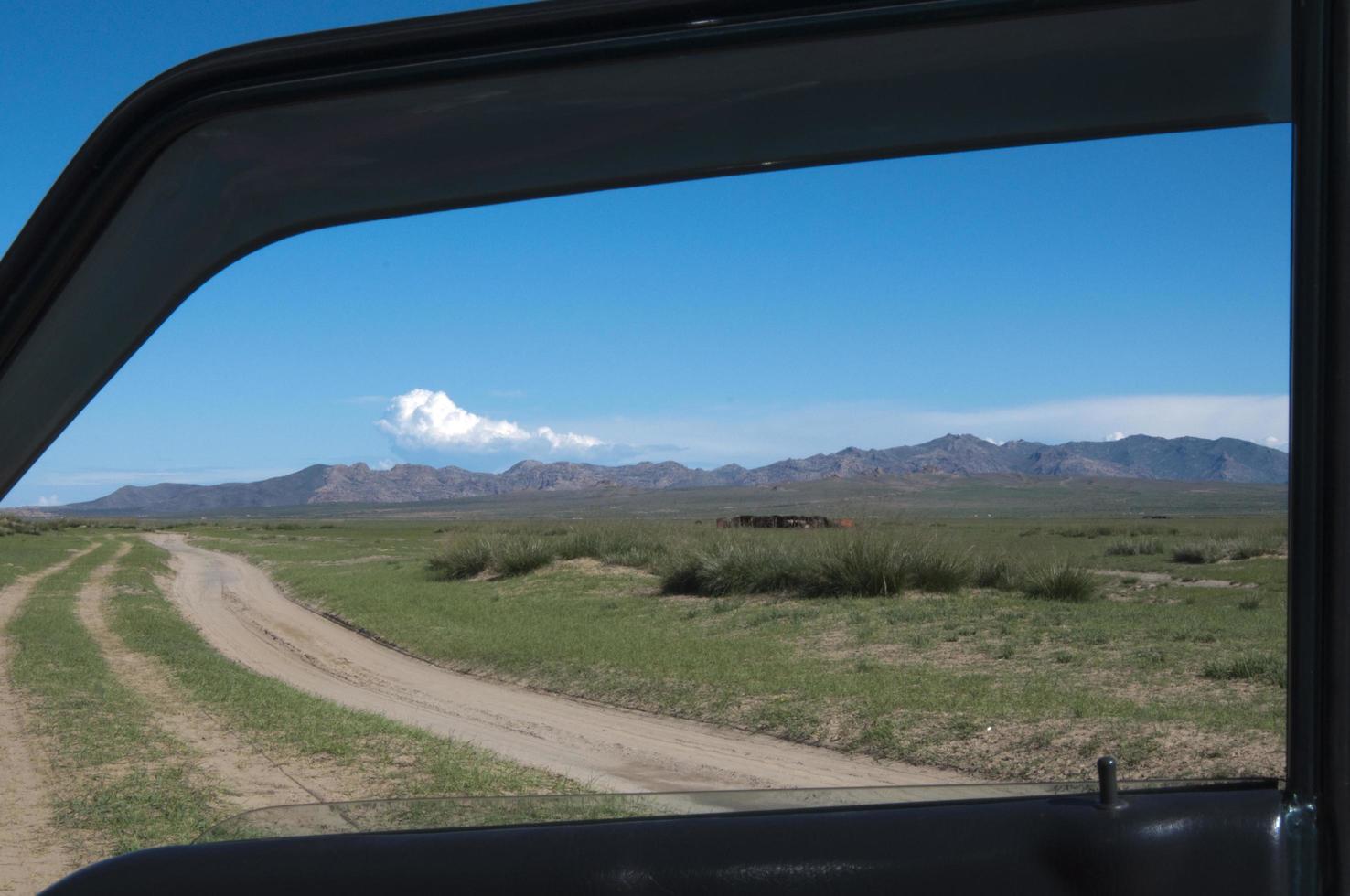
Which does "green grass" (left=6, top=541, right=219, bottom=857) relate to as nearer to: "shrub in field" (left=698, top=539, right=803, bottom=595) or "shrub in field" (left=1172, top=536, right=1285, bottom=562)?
"shrub in field" (left=1172, top=536, right=1285, bottom=562)

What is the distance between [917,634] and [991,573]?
4.86m

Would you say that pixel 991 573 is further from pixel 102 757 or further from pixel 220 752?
pixel 102 757

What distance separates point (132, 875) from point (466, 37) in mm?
1054

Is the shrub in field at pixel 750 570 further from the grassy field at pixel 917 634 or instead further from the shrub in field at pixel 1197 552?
the shrub in field at pixel 1197 552

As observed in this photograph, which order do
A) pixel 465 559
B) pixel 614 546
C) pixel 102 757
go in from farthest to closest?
pixel 465 559 < pixel 614 546 < pixel 102 757

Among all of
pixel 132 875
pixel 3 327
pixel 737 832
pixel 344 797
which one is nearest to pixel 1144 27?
pixel 737 832

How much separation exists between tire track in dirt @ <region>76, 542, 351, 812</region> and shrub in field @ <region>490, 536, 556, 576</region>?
12.5 meters

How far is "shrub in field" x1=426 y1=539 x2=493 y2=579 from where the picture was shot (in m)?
27.5

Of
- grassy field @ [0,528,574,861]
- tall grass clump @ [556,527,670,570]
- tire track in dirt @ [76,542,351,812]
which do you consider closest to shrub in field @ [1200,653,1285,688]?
grassy field @ [0,528,574,861]

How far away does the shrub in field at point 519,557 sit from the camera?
26.5m

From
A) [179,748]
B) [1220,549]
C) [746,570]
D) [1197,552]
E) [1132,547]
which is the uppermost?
[1220,549]

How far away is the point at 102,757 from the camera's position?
25.4 feet

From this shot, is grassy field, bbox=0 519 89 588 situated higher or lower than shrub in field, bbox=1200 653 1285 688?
lower

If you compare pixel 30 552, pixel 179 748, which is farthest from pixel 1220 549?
pixel 30 552
